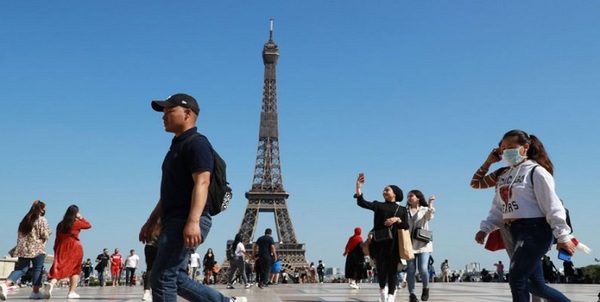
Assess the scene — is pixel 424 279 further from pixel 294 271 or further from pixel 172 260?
pixel 294 271

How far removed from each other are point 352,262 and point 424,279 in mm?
6595

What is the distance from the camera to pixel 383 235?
720cm

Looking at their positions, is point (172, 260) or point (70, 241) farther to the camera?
point (70, 241)

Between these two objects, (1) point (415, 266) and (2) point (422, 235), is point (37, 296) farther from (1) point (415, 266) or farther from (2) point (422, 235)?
(2) point (422, 235)

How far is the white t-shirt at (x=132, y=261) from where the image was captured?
860 inches

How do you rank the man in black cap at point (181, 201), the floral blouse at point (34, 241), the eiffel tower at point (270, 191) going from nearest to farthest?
the man in black cap at point (181, 201) < the floral blouse at point (34, 241) < the eiffel tower at point (270, 191)

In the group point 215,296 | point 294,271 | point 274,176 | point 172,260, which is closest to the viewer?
point 172,260

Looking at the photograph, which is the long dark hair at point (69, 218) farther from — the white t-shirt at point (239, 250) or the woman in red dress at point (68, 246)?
the white t-shirt at point (239, 250)

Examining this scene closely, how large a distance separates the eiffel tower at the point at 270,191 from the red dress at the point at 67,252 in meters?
49.7

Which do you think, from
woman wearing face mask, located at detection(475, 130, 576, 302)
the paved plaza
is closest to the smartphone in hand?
woman wearing face mask, located at detection(475, 130, 576, 302)

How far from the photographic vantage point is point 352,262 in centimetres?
1546

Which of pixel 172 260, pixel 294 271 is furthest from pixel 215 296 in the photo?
pixel 294 271

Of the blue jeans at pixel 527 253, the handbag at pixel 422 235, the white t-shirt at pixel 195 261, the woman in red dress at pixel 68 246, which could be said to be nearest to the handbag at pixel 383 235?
the handbag at pixel 422 235

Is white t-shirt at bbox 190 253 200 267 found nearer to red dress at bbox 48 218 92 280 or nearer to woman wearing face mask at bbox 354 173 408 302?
red dress at bbox 48 218 92 280
